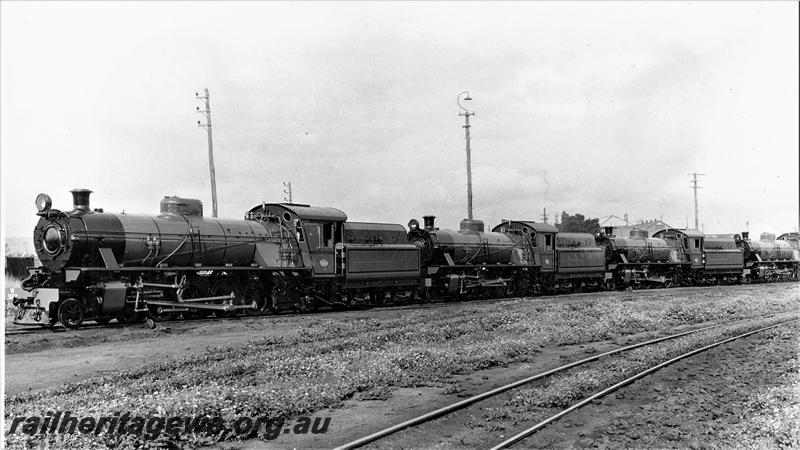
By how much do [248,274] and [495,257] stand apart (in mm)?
14071

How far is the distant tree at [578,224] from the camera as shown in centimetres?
9331

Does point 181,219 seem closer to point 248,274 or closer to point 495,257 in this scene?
point 248,274

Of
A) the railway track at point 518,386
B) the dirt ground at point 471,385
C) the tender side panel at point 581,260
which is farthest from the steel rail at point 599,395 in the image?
the tender side panel at point 581,260

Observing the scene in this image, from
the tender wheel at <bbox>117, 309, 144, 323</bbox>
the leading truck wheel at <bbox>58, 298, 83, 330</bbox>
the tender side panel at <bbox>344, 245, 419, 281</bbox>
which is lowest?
the tender wheel at <bbox>117, 309, 144, 323</bbox>

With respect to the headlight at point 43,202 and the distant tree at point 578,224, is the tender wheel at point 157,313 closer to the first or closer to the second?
the headlight at point 43,202

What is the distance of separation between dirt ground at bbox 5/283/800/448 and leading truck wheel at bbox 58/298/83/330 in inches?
29.9

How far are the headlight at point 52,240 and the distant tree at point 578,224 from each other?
272ft

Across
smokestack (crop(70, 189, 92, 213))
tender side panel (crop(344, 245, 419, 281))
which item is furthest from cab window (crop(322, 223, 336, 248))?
smokestack (crop(70, 189, 92, 213))

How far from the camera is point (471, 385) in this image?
10.7 m

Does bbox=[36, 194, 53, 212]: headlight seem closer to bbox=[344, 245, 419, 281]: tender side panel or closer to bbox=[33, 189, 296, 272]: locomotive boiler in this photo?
bbox=[33, 189, 296, 272]: locomotive boiler

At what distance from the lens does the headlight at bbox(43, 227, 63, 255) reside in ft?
51.4

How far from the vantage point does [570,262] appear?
33.3m

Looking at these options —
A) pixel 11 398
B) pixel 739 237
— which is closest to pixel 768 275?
pixel 739 237

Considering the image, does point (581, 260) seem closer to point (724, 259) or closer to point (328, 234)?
point (724, 259)
